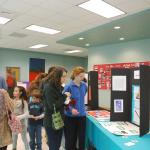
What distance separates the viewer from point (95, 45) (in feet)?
27.7

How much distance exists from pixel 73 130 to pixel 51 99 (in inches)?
24.3

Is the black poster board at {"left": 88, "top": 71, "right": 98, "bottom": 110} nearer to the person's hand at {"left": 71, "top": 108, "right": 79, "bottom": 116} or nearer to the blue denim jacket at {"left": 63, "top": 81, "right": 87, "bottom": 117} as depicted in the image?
the blue denim jacket at {"left": 63, "top": 81, "right": 87, "bottom": 117}

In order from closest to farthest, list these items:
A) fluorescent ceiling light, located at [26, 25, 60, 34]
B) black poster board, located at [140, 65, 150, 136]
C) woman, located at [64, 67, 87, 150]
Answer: black poster board, located at [140, 65, 150, 136] < woman, located at [64, 67, 87, 150] < fluorescent ceiling light, located at [26, 25, 60, 34]

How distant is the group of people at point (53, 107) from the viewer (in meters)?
2.40

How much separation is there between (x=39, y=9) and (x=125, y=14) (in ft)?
5.90

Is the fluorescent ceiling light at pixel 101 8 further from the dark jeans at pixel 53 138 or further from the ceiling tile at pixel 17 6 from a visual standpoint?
the dark jeans at pixel 53 138

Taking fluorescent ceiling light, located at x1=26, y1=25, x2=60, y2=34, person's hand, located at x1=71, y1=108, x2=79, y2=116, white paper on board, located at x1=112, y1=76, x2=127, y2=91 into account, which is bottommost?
person's hand, located at x1=71, y1=108, x2=79, y2=116

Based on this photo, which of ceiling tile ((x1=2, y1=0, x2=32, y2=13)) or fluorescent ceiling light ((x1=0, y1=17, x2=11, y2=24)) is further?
fluorescent ceiling light ((x1=0, y1=17, x2=11, y2=24))

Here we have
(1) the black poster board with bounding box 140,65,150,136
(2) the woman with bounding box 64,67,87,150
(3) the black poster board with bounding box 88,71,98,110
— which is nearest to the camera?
(1) the black poster board with bounding box 140,65,150,136

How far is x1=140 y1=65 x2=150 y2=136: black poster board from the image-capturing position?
1.60 meters

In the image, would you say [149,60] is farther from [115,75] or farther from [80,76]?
[115,75]

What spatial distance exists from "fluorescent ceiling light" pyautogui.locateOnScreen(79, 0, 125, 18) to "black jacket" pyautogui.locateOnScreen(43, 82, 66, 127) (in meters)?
2.33

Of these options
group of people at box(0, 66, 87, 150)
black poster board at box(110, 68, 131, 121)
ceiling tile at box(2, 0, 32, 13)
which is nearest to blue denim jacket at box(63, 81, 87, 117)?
group of people at box(0, 66, 87, 150)

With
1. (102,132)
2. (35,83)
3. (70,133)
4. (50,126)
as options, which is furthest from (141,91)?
(35,83)
